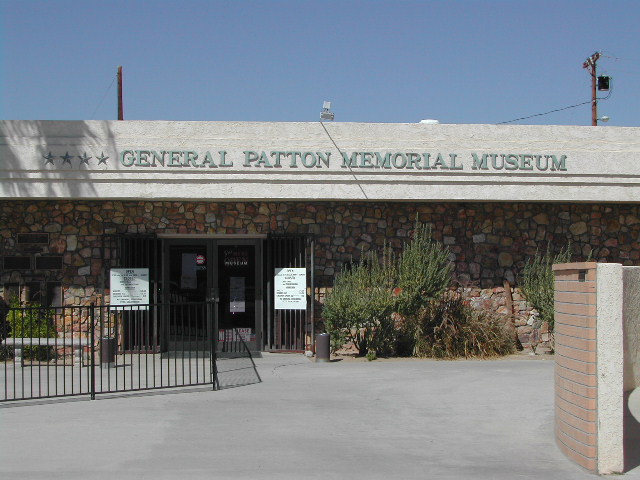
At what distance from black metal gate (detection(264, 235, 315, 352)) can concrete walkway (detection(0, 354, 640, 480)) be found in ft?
11.7

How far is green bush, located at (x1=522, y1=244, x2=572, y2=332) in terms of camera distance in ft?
56.2

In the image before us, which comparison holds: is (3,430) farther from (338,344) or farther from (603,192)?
(603,192)

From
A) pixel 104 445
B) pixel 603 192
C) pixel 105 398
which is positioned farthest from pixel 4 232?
pixel 603 192

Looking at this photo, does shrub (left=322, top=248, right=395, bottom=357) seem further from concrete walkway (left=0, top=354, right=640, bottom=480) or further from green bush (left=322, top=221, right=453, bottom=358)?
concrete walkway (left=0, top=354, right=640, bottom=480)

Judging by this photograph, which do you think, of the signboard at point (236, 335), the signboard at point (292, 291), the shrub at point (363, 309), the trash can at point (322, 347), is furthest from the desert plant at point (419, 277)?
the signboard at point (236, 335)

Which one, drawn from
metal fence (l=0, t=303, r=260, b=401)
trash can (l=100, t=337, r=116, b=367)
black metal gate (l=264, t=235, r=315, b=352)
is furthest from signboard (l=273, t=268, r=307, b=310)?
trash can (l=100, t=337, r=116, b=367)

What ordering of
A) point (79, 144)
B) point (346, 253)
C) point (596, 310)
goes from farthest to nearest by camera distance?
point (346, 253)
point (79, 144)
point (596, 310)

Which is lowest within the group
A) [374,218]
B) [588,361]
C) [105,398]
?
[105,398]

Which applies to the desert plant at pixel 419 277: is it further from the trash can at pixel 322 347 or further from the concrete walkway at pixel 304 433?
the concrete walkway at pixel 304 433

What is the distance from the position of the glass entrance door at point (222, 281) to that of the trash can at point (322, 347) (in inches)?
75.7

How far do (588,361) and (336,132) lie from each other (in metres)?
10.4

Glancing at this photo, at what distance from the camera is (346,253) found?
17781 mm

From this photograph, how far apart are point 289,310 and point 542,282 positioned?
18.1ft

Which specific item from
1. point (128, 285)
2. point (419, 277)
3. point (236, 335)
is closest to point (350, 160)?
point (419, 277)
